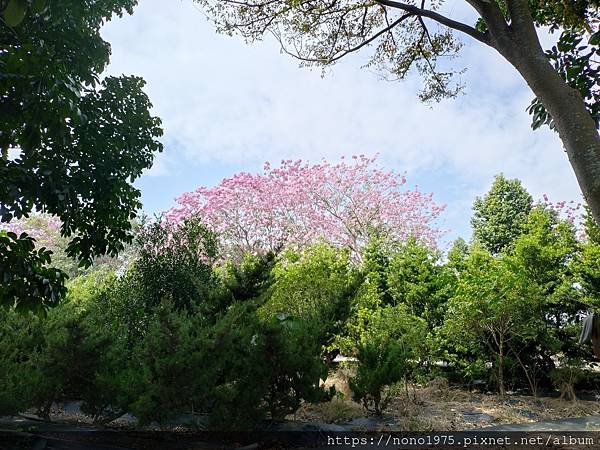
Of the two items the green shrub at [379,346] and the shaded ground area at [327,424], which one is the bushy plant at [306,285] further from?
the shaded ground area at [327,424]

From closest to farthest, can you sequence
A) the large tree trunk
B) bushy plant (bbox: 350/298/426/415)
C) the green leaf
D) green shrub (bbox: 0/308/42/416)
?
the green leaf → the large tree trunk → green shrub (bbox: 0/308/42/416) → bushy plant (bbox: 350/298/426/415)

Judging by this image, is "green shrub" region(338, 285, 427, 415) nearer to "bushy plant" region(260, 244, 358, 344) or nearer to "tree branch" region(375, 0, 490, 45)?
"bushy plant" region(260, 244, 358, 344)

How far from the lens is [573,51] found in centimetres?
417

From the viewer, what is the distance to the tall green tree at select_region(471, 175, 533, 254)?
58.8 ft

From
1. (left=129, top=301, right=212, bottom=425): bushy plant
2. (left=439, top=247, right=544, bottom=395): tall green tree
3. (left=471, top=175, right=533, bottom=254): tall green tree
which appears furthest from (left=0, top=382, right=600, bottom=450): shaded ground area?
(left=471, top=175, right=533, bottom=254): tall green tree

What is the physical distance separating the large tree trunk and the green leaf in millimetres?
3203

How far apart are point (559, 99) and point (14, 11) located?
3.47 meters

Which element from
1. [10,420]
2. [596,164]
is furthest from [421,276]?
[10,420]

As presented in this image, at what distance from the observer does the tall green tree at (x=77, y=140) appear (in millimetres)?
3311

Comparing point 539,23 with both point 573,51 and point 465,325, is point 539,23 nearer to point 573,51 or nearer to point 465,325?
point 573,51

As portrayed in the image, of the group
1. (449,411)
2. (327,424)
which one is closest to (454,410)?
(449,411)

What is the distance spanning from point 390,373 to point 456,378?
3.75 m

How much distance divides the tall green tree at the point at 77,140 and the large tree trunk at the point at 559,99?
3571 millimetres

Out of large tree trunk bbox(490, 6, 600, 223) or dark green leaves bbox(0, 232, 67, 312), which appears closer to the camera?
large tree trunk bbox(490, 6, 600, 223)
